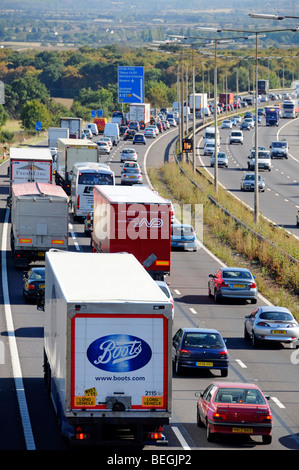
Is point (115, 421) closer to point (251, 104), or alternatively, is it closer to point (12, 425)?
point (12, 425)

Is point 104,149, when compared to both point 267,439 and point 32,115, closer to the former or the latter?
point 32,115

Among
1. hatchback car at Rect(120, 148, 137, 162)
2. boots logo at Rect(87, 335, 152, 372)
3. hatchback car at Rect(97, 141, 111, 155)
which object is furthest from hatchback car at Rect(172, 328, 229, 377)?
hatchback car at Rect(97, 141, 111, 155)

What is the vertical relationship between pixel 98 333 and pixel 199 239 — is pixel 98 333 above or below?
above

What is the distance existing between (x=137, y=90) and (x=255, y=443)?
12203cm

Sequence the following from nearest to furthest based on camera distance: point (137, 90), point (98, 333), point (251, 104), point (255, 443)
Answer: point (98, 333) → point (255, 443) → point (137, 90) → point (251, 104)

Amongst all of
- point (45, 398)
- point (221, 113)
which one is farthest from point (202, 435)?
point (221, 113)

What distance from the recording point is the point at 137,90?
14175cm

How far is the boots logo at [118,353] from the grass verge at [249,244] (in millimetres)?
18371

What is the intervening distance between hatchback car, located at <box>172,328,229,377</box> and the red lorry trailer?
1049cm

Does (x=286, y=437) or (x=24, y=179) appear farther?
(x=24, y=179)

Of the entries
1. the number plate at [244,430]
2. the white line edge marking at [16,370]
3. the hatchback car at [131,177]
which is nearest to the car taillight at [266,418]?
the number plate at [244,430]

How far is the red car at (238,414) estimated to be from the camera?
21359 millimetres

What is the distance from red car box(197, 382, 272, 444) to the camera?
2136 cm

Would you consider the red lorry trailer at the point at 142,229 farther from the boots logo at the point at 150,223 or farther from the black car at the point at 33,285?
the black car at the point at 33,285
